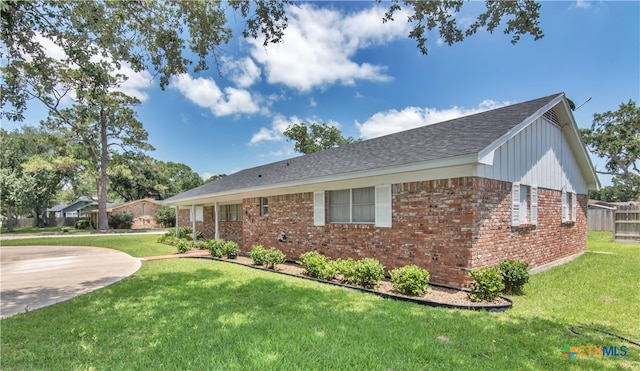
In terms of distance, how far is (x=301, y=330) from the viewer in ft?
14.0

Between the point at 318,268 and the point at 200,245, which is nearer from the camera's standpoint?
the point at 318,268

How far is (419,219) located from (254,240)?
8.00m

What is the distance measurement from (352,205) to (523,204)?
4.74 m

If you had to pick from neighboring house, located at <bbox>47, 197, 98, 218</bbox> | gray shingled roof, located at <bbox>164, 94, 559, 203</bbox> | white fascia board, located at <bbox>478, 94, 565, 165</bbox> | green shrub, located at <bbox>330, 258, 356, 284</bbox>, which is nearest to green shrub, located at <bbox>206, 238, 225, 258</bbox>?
gray shingled roof, located at <bbox>164, 94, 559, 203</bbox>

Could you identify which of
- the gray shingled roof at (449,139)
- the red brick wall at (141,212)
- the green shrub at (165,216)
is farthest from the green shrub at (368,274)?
the red brick wall at (141,212)

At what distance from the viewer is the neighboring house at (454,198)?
22.2 feet

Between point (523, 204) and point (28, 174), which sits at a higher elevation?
point (28, 174)

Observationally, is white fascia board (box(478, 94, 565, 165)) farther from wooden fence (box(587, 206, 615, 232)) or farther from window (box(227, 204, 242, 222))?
wooden fence (box(587, 206, 615, 232))

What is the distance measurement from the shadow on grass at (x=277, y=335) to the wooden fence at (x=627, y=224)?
616 inches

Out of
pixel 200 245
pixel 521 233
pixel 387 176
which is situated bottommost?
pixel 200 245

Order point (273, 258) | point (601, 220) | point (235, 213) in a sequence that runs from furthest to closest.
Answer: point (601, 220), point (235, 213), point (273, 258)

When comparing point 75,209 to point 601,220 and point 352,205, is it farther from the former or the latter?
point 601,220

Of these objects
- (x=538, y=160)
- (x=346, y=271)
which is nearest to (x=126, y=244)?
(x=346, y=271)

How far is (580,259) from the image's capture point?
35.2 feet
